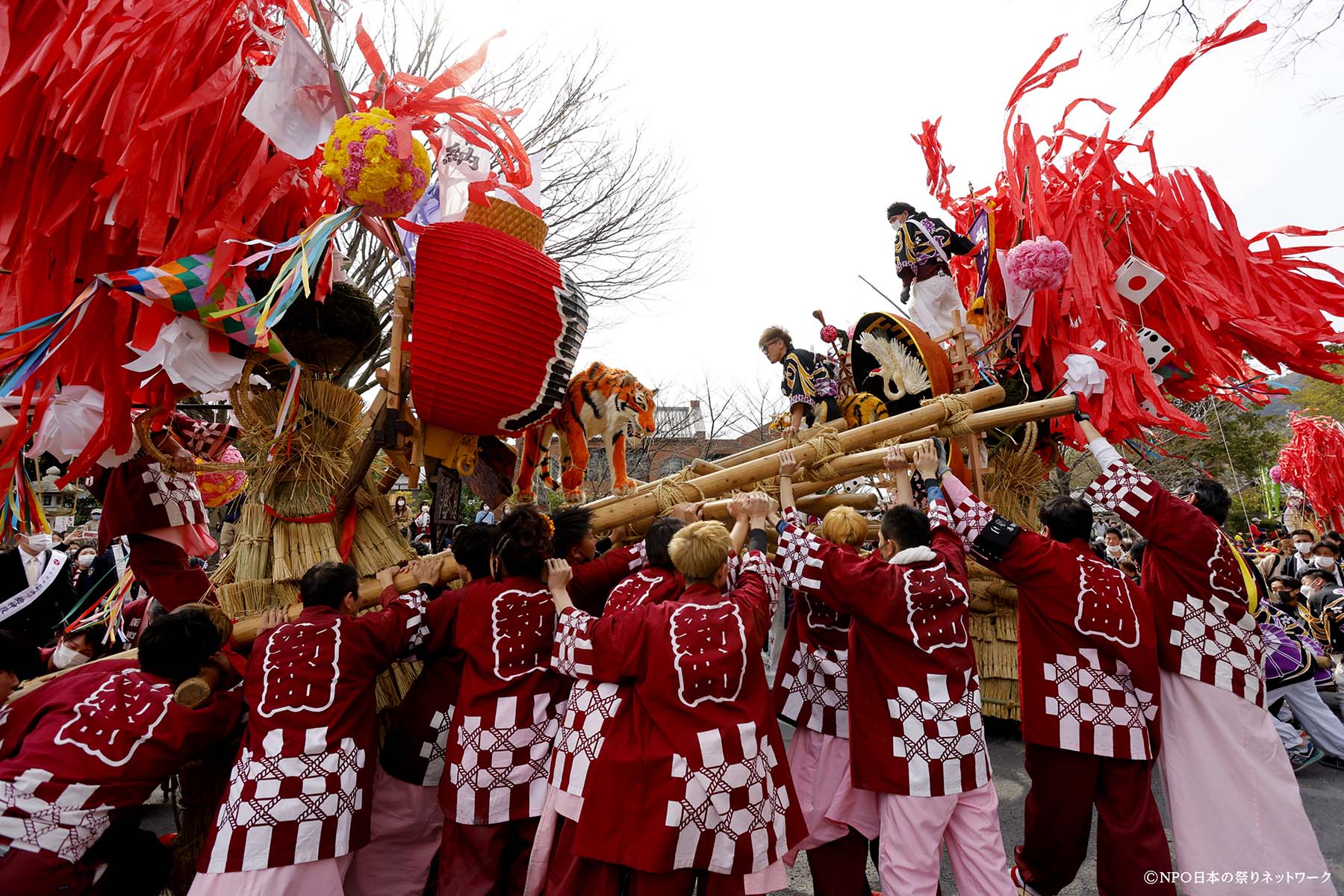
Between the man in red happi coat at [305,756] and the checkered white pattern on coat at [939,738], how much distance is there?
6.42ft

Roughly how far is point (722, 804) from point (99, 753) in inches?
79.4

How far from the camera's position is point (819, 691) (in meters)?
3.07

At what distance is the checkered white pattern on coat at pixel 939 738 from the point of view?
99.3 inches

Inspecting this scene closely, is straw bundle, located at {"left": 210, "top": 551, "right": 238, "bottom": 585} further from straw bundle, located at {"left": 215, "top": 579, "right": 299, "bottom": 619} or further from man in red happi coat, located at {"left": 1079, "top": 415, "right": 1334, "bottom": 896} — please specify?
man in red happi coat, located at {"left": 1079, "top": 415, "right": 1334, "bottom": 896}

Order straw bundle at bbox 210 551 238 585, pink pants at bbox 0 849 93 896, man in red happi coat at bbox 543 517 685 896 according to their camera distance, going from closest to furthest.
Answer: pink pants at bbox 0 849 93 896 → man in red happi coat at bbox 543 517 685 896 → straw bundle at bbox 210 551 238 585

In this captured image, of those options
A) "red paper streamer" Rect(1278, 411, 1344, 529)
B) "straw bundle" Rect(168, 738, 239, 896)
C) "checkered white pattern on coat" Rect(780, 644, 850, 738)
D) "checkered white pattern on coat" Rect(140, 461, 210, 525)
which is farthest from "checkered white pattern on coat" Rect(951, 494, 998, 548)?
"red paper streamer" Rect(1278, 411, 1344, 529)

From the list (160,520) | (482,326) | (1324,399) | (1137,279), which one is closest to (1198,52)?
(1137,279)

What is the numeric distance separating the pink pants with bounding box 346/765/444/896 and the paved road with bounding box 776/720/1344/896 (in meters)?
1.65

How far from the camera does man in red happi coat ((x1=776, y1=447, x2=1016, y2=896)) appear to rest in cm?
252

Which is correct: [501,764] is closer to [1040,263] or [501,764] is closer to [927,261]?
[1040,263]

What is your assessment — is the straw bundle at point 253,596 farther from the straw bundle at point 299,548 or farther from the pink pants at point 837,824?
the pink pants at point 837,824

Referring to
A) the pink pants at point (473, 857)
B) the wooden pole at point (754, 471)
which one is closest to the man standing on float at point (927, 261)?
the wooden pole at point (754, 471)

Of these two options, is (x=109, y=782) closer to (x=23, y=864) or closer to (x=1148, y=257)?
(x=23, y=864)

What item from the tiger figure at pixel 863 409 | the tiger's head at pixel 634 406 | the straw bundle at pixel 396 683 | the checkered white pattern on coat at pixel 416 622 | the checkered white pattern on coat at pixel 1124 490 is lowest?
the straw bundle at pixel 396 683
